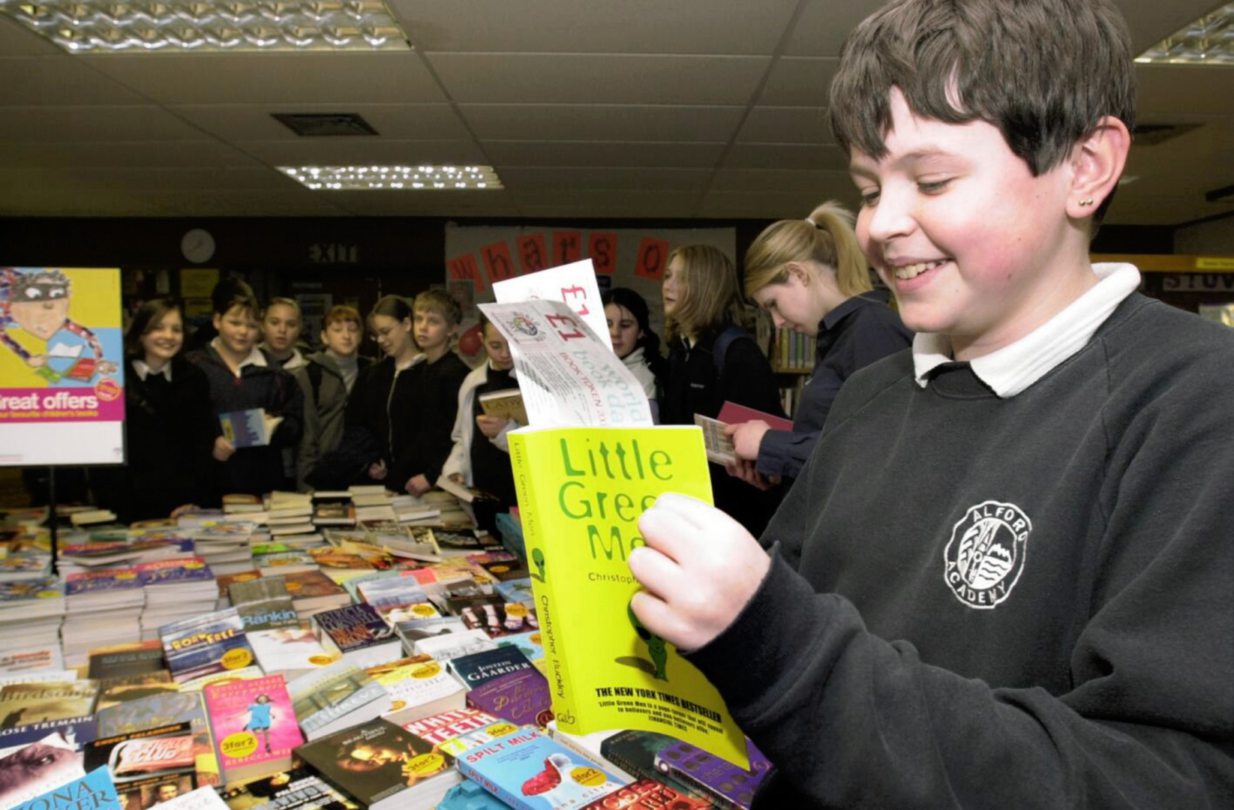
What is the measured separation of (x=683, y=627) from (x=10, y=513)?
138 inches

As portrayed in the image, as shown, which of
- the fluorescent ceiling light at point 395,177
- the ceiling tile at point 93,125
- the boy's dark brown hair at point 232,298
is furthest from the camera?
the fluorescent ceiling light at point 395,177

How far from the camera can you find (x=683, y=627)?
505 millimetres

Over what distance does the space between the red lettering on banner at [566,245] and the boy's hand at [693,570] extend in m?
6.99

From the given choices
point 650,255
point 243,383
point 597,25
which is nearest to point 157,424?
point 243,383

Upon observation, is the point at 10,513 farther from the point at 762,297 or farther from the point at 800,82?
the point at 800,82

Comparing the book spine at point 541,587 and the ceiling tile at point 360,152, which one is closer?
the book spine at point 541,587

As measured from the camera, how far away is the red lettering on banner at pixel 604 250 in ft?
24.2

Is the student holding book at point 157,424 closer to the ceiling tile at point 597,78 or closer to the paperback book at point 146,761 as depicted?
the ceiling tile at point 597,78

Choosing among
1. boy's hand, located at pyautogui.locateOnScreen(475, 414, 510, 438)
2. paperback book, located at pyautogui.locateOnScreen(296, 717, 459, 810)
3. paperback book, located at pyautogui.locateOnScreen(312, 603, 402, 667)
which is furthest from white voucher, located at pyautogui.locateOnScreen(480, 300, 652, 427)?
boy's hand, located at pyautogui.locateOnScreen(475, 414, 510, 438)

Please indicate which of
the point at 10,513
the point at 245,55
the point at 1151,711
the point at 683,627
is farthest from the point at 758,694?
the point at 245,55

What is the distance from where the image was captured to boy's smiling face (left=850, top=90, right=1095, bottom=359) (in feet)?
2.03

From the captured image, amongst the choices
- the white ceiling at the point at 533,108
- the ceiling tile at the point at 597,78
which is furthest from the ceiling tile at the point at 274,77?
the ceiling tile at the point at 597,78

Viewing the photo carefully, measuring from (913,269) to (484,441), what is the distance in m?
2.83

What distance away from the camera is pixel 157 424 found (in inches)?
127
